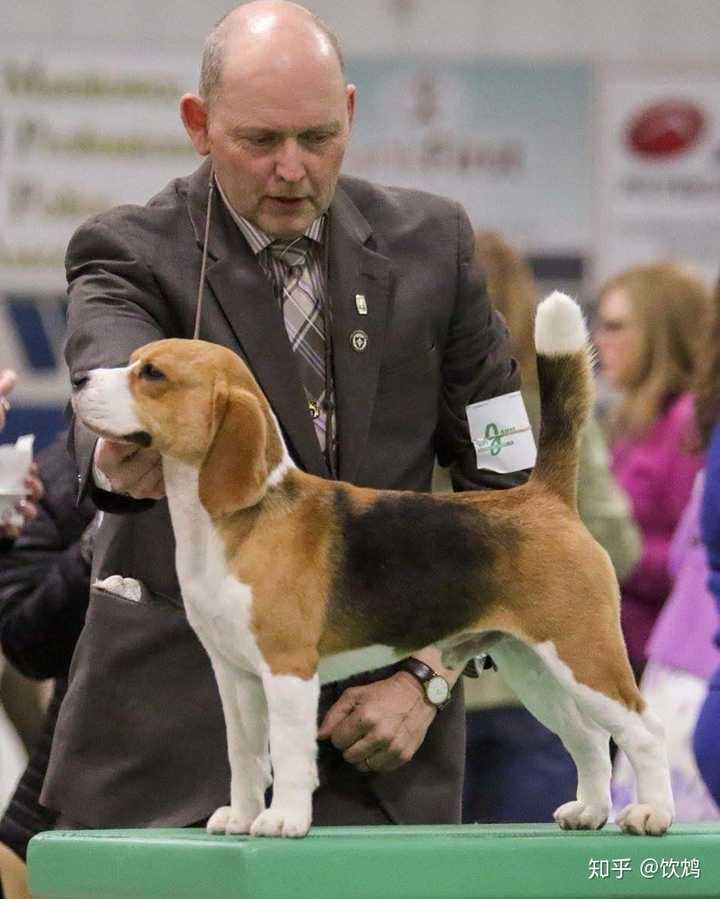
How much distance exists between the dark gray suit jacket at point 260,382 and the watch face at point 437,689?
15 cm

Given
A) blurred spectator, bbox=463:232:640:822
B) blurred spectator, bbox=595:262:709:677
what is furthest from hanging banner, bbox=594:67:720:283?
blurred spectator, bbox=463:232:640:822

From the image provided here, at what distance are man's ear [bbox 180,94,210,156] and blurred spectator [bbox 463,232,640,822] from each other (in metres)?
1.88

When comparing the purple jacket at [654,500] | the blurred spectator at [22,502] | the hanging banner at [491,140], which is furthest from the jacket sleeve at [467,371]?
the hanging banner at [491,140]

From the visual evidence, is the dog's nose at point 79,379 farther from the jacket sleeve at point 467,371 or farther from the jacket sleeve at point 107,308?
the jacket sleeve at point 467,371

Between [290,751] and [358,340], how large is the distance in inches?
23.8

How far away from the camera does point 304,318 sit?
7.84 ft

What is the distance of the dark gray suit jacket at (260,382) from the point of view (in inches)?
92.0

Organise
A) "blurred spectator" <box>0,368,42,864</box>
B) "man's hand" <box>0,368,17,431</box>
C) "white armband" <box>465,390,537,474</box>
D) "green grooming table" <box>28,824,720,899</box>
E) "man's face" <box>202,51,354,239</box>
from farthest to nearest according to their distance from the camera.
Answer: "blurred spectator" <box>0,368,42,864</box> → "man's hand" <box>0,368,17,431</box> → "white armband" <box>465,390,537,474</box> → "man's face" <box>202,51,354,239</box> → "green grooming table" <box>28,824,720,899</box>

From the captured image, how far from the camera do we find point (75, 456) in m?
2.23

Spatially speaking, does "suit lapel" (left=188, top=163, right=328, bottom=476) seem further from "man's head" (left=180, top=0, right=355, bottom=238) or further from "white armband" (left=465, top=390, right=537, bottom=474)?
"white armband" (left=465, top=390, right=537, bottom=474)

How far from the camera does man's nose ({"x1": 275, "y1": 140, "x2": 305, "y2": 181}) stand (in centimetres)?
221

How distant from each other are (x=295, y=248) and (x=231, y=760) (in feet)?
2.27

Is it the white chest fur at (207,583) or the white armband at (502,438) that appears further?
the white armband at (502,438)

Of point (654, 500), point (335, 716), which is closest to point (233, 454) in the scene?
point (335, 716)
